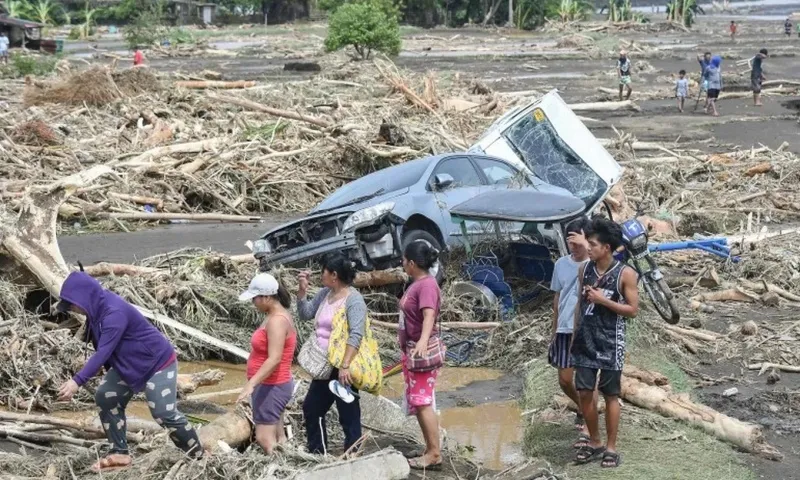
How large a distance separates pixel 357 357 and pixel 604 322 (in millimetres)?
1619

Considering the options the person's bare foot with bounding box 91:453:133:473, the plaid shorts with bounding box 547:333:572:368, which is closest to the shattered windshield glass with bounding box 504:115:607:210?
the plaid shorts with bounding box 547:333:572:368

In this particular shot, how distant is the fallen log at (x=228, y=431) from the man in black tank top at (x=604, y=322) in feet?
7.20

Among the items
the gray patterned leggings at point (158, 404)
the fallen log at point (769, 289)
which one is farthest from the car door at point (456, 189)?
the gray patterned leggings at point (158, 404)

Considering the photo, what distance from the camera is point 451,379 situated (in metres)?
10.9

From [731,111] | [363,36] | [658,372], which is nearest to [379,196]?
[658,372]

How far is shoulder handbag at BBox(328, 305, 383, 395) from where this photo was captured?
7.04m

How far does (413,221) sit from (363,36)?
33680 mm

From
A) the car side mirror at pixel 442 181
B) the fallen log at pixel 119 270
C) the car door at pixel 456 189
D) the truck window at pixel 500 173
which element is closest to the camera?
the fallen log at pixel 119 270

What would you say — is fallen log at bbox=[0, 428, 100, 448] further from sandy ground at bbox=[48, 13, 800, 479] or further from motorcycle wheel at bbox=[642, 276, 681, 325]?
motorcycle wheel at bbox=[642, 276, 681, 325]

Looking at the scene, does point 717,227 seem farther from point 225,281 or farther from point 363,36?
point 363,36

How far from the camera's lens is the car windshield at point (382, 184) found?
13008mm

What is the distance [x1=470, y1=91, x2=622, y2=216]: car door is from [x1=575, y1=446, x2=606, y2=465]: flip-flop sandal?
5.52 metres

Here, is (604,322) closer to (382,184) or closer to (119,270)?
(382,184)

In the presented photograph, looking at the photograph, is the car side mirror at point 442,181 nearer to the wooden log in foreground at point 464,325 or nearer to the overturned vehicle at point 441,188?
the overturned vehicle at point 441,188
